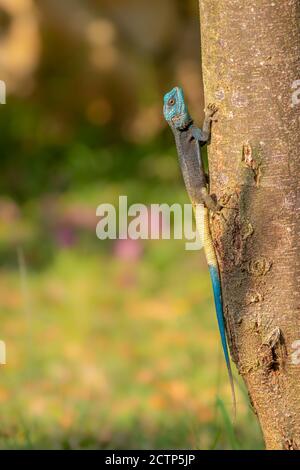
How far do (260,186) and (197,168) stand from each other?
0.29 m

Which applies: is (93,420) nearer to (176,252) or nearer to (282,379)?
(282,379)

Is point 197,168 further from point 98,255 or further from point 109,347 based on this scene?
point 98,255

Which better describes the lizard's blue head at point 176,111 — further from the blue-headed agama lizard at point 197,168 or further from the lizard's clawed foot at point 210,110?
the lizard's clawed foot at point 210,110

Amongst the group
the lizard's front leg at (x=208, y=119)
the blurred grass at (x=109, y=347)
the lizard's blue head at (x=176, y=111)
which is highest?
the lizard's blue head at (x=176, y=111)

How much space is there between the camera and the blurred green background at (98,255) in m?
4.16

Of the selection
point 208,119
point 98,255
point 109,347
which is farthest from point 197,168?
point 98,255

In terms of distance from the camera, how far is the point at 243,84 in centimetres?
228

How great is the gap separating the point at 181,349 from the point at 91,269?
125cm

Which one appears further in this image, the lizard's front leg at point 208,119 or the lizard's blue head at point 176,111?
the lizard's blue head at point 176,111

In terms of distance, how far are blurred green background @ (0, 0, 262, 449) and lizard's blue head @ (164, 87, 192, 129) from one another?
796 millimetres

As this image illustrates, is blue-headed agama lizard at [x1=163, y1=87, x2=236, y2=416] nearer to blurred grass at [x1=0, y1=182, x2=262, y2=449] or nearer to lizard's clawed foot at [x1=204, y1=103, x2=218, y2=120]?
lizard's clawed foot at [x1=204, y1=103, x2=218, y2=120]

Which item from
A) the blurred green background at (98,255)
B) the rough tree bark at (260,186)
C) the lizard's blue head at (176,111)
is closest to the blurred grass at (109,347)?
the blurred green background at (98,255)

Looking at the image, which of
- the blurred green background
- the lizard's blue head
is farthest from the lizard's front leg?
the blurred green background

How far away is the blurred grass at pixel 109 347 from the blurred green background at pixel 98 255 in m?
0.01
